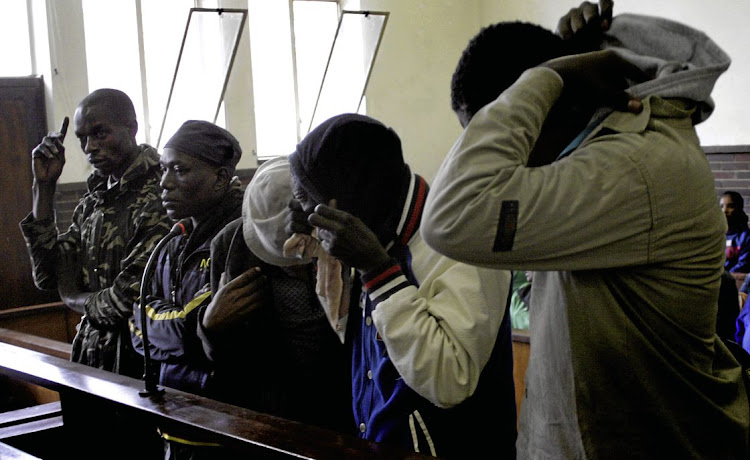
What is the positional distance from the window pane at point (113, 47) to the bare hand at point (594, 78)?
21.4 feet

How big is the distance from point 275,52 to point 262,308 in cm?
712

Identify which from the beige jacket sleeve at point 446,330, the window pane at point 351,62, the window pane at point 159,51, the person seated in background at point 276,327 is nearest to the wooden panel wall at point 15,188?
the window pane at point 159,51

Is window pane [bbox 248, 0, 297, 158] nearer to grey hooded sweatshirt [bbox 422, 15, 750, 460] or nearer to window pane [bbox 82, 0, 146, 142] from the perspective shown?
window pane [bbox 82, 0, 146, 142]

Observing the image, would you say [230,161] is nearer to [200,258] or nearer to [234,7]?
[200,258]

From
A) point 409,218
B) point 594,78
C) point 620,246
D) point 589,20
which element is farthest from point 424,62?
point 620,246

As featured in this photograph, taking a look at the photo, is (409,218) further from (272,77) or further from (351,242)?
(272,77)

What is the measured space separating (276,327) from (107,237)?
123cm

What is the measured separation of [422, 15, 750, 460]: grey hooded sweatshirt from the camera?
1176 millimetres

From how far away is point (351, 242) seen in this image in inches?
58.9

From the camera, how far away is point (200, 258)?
2.54m

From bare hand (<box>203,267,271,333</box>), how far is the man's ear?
0.59 meters

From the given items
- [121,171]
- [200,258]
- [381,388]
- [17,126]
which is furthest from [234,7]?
[381,388]

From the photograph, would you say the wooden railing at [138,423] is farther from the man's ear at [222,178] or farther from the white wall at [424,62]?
the white wall at [424,62]

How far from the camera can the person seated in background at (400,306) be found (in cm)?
146
